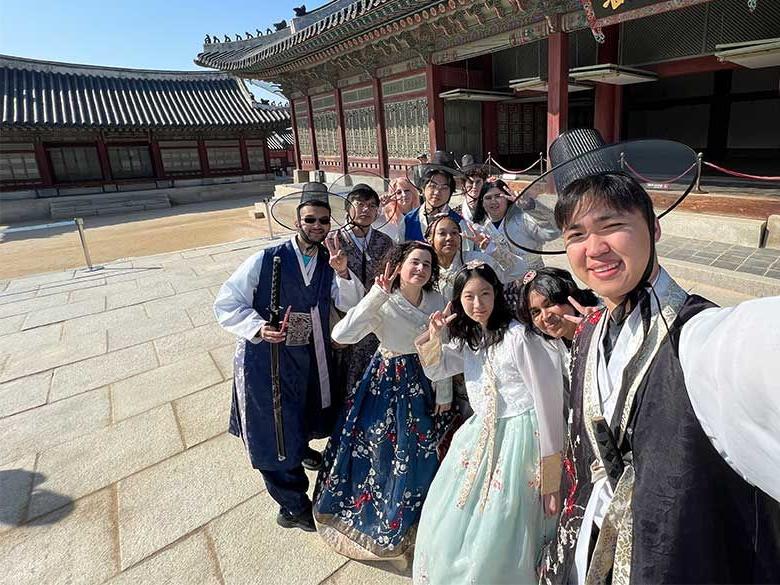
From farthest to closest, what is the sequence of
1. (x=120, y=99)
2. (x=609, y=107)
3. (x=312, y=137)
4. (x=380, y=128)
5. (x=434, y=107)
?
(x=120, y=99)
(x=312, y=137)
(x=380, y=128)
(x=434, y=107)
(x=609, y=107)

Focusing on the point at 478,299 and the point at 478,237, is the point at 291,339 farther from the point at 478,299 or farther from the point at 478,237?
the point at 478,237

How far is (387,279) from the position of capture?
229cm

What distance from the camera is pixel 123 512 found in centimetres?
268

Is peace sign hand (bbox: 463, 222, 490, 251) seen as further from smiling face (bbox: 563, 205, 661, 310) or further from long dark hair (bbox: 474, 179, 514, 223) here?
smiling face (bbox: 563, 205, 661, 310)

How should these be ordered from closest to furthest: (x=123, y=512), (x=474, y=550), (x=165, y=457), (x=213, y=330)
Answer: (x=474, y=550) < (x=123, y=512) < (x=165, y=457) < (x=213, y=330)

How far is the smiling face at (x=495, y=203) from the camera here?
12.0 ft

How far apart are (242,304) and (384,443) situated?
1.09 metres

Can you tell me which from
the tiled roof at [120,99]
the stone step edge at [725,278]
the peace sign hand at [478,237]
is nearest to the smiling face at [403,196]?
the peace sign hand at [478,237]

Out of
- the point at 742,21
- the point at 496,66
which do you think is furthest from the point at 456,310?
the point at 496,66

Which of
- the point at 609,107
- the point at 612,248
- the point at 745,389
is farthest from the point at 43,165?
the point at 745,389

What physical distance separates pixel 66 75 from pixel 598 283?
29.2 metres

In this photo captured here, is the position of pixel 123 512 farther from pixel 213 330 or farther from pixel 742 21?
pixel 742 21

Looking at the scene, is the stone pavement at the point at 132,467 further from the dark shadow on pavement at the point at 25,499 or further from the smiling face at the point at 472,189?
the smiling face at the point at 472,189

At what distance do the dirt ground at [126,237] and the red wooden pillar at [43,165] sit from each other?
350cm
